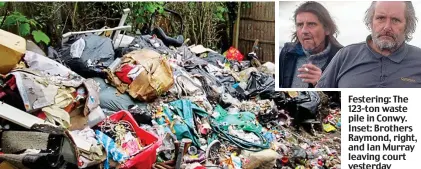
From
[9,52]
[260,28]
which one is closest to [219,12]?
[260,28]

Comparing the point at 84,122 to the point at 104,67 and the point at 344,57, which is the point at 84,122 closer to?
the point at 104,67

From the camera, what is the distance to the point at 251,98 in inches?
163

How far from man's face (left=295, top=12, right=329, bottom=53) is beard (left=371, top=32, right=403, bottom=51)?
0.18 meters

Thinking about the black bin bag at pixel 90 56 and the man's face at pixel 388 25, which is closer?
the man's face at pixel 388 25

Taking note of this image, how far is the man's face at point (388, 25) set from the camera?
189 centimetres

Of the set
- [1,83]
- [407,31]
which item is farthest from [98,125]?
[407,31]

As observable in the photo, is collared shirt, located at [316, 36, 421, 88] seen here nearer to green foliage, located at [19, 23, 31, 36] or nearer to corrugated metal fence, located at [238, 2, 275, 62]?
green foliage, located at [19, 23, 31, 36]

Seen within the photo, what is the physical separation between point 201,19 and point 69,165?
3658mm

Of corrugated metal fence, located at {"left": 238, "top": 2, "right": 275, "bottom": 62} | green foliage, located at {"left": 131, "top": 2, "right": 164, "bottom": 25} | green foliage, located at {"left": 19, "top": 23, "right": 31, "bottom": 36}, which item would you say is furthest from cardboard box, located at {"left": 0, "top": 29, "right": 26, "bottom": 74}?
corrugated metal fence, located at {"left": 238, "top": 2, "right": 275, "bottom": 62}

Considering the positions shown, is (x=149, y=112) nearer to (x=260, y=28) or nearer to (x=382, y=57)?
(x=382, y=57)

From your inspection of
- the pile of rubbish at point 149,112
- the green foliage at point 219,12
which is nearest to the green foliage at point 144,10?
the pile of rubbish at point 149,112

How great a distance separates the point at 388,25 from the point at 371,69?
0.18m

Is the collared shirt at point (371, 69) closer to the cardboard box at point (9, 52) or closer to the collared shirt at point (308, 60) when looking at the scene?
the collared shirt at point (308, 60)

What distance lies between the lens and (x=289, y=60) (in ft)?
6.46
